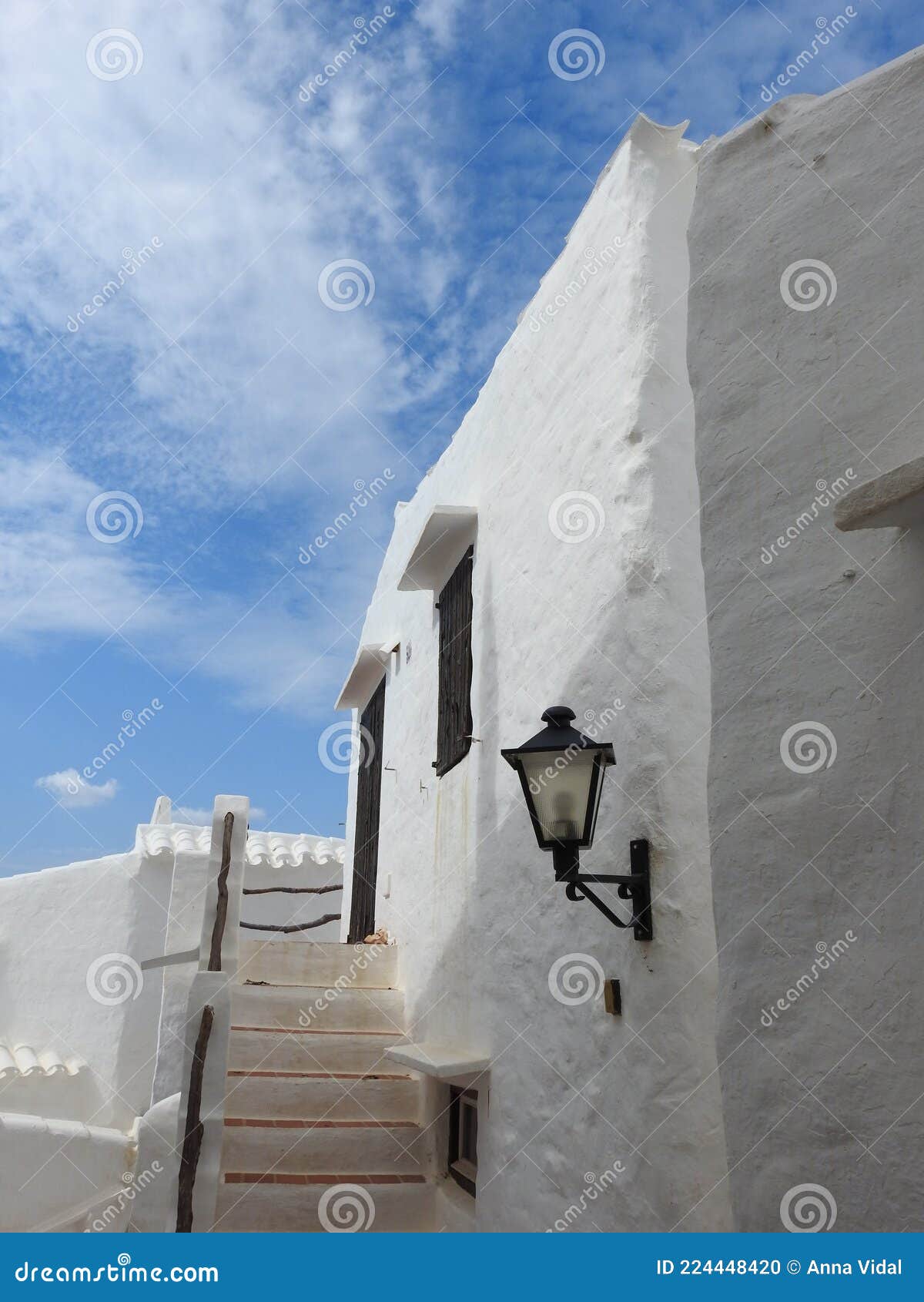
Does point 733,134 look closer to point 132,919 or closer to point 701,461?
point 701,461

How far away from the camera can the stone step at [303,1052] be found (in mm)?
6371

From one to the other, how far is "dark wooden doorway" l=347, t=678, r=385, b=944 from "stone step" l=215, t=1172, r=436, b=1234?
3.08 m

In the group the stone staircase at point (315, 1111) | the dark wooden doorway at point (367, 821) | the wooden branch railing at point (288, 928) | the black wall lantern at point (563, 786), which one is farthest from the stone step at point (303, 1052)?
the black wall lantern at point (563, 786)

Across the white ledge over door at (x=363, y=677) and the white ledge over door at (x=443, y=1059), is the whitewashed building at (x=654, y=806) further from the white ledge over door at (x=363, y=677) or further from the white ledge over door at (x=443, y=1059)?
the white ledge over door at (x=363, y=677)

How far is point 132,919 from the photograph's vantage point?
10078mm

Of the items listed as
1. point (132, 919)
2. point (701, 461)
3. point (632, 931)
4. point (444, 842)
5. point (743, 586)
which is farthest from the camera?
point (132, 919)

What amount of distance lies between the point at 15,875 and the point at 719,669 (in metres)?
9.54

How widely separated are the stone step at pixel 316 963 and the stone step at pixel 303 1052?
2.21ft

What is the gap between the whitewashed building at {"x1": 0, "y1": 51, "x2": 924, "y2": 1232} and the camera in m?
2.69

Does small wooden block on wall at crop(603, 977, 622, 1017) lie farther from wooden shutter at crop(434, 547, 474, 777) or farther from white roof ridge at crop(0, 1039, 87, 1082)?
white roof ridge at crop(0, 1039, 87, 1082)

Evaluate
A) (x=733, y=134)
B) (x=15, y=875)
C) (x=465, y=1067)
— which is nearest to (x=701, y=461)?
(x=733, y=134)

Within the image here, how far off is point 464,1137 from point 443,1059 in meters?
0.82

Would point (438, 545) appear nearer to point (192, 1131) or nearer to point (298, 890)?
point (192, 1131)

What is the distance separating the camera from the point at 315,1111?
6117mm
